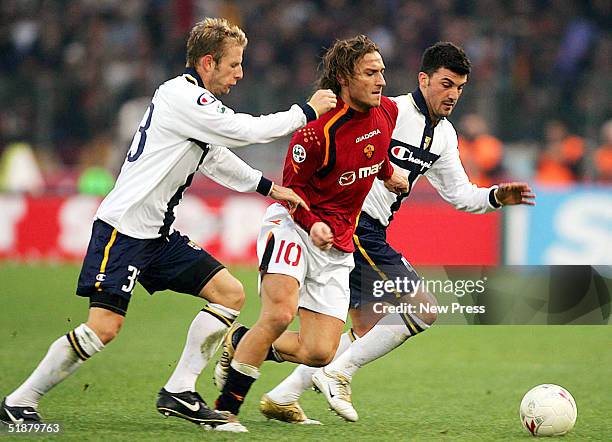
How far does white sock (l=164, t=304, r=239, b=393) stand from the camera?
243 inches

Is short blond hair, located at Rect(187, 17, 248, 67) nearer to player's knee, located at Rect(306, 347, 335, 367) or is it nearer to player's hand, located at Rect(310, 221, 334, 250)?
player's hand, located at Rect(310, 221, 334, 250)

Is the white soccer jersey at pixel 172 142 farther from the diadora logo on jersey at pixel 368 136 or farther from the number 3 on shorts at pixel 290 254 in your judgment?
the number 3 on shorts at pixel 290 254

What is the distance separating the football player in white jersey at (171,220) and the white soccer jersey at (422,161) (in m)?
0.99

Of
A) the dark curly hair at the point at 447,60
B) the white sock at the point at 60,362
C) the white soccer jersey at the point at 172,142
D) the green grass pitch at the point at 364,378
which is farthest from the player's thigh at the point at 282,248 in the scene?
the dark curly hair at the point at 447,60

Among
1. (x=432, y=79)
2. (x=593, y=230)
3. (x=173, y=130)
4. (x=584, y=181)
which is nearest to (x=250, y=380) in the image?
(x=173, y=130)

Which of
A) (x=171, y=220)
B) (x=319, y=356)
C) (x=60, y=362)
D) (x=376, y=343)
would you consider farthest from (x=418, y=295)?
(x=60, y=362)

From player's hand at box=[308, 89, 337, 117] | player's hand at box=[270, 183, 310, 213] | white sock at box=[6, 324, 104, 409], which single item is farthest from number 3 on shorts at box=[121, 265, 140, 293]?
player's hand at box=[308, 89, 337, 117]

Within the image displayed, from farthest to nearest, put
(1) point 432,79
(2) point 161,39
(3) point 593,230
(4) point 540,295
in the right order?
1. (2) point 161,39
2. (3) point 593,230
3. (4) point 540,295
4. (1) point 432,79

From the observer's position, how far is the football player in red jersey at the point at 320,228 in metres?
6.00

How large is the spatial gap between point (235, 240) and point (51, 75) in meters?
6.02

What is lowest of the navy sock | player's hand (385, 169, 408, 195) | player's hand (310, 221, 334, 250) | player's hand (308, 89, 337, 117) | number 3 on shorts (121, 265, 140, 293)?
the navy sock

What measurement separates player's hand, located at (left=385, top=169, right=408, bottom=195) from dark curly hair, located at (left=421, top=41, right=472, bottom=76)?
0.69 meters

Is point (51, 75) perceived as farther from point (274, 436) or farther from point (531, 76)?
point (274, 436)

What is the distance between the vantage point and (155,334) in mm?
9977
